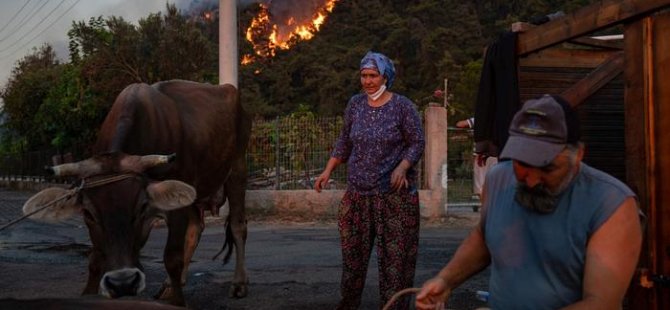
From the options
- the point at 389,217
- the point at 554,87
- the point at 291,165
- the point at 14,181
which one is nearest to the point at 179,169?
the point at 389,217

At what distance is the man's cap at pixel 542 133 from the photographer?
8.28 ft

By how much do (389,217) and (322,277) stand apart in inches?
115

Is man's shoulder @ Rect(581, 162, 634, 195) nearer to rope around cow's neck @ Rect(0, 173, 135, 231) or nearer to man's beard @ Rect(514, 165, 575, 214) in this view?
man's beard @ Rect(514, 165, 575, 214)

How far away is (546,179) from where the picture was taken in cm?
261

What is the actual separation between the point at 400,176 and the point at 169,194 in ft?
5.09

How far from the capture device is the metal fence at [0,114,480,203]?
52.5 feet

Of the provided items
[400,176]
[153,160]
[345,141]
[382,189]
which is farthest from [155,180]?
[400,176]

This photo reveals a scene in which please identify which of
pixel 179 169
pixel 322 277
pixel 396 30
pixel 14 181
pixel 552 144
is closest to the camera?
pixel 552 144

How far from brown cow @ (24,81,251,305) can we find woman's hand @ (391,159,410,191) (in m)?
1.34

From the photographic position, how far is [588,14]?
4273mm

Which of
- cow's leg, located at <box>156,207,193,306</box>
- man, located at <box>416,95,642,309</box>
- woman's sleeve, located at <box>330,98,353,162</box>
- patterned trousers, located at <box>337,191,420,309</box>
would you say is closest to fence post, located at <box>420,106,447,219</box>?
cow's leg, located at <box>156,207,193,306</box>

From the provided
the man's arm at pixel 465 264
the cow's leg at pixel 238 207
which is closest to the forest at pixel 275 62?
the cow's leg at pixel 238 207

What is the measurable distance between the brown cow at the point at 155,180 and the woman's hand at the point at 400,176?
1344 millimetres

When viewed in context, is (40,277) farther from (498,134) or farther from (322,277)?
(498,134)
